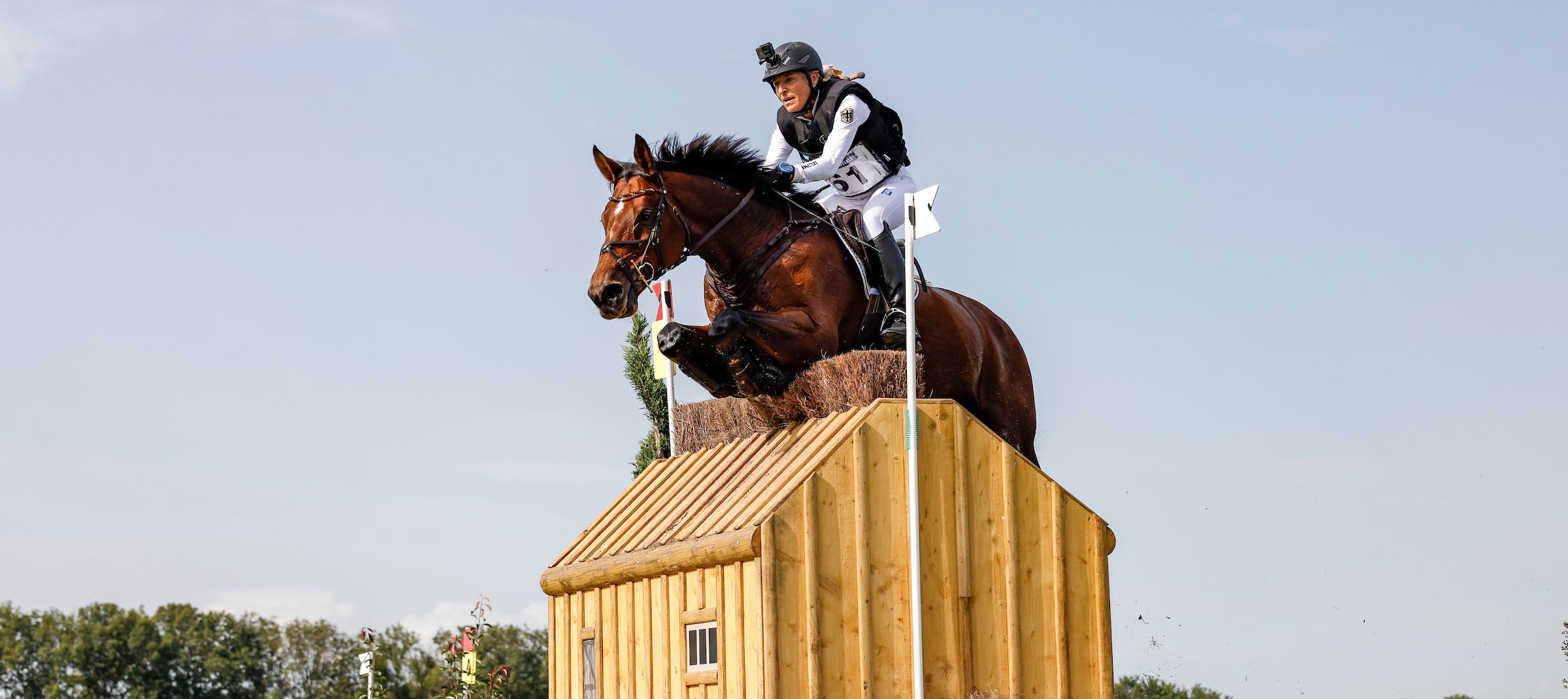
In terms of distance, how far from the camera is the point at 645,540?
9.53 meters

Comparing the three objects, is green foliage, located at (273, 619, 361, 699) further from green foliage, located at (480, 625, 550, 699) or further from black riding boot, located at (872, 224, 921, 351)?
black riding boot, located at (872, 224, 921, 351)

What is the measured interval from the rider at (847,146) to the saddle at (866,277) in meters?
0.06

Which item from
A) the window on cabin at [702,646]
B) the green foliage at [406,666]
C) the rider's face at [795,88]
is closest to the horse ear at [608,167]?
the rider's face at [795,88]

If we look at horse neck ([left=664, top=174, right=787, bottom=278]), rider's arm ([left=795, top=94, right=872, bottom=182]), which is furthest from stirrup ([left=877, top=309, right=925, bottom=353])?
rider's arm ([left=795, top=94, right=872, bottom=182])

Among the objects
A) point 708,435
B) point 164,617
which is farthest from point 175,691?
point 708,435

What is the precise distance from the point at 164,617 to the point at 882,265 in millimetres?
55352

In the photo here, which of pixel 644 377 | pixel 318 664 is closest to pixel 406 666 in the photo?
pixel 318 664

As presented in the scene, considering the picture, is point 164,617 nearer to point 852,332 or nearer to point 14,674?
point 14,674

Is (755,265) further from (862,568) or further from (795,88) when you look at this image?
(862,568)

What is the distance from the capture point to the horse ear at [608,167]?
9.22 metres

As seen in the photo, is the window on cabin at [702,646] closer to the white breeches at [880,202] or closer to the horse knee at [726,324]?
the horse knee at [726,324]

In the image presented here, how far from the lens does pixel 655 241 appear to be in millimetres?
8945

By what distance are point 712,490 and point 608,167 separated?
6.34ft

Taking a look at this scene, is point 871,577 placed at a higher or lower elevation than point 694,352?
lower
